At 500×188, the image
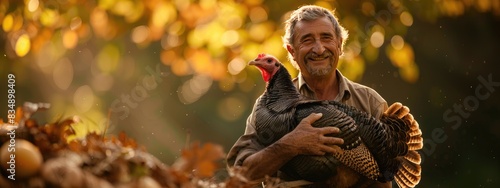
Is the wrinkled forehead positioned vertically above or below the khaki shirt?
above

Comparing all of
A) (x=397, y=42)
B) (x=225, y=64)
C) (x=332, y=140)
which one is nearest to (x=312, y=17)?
(x=332, y=140)

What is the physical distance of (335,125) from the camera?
3.08m

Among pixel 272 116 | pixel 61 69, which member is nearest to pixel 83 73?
pixel 61 69

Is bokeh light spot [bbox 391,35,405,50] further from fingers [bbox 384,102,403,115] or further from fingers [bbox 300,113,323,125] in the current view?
fingers [bbox 300,113,323,125]

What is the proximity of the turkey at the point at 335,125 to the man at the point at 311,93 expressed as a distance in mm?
57

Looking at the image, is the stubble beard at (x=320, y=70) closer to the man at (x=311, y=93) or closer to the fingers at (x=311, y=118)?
the man at (x=311, y=93)

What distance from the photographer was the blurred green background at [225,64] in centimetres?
540

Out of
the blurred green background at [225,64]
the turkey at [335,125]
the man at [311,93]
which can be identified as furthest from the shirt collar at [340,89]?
the blurred green background at [225,64]

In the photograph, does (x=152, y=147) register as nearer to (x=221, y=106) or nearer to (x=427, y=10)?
(x=221, y=106)

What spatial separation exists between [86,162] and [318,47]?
6.48 feet

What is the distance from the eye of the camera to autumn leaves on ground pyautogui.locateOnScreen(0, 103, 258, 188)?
4.91ft

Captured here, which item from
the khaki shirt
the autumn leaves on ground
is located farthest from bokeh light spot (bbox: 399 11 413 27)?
the autumn leaves on ground

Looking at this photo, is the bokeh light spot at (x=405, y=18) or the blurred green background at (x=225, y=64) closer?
the blurred green background at (x=225, y=64)

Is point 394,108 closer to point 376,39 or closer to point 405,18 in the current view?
point 405,18
